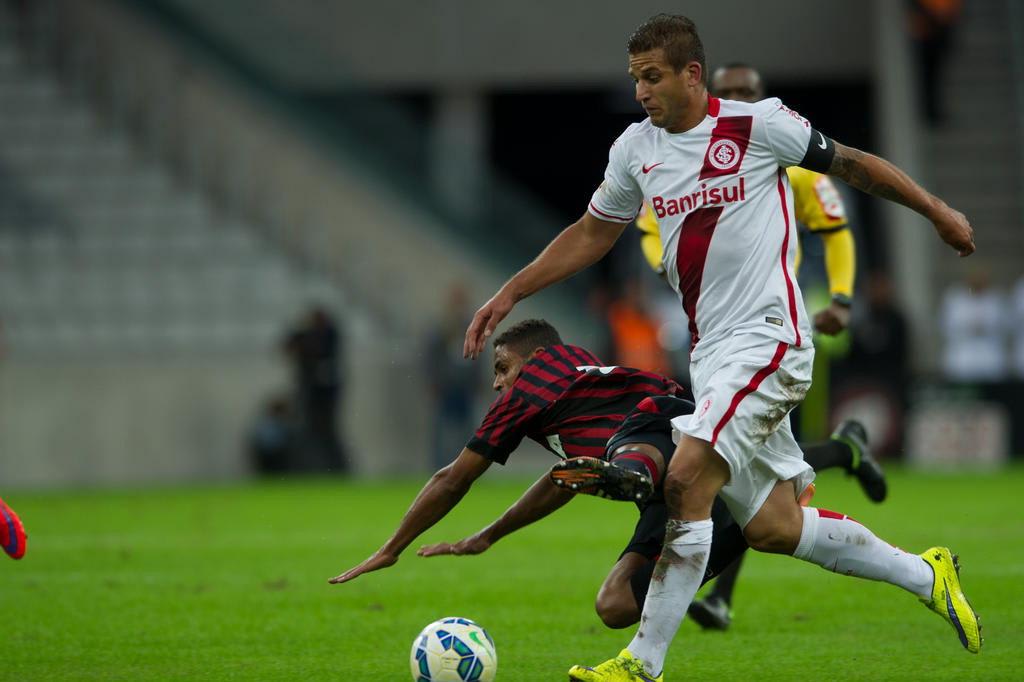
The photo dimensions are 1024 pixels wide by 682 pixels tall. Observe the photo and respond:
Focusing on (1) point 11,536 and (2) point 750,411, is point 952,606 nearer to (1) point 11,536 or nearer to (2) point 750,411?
(2) point 750,411

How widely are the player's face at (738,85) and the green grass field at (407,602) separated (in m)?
2.41

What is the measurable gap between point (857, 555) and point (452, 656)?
146 cm

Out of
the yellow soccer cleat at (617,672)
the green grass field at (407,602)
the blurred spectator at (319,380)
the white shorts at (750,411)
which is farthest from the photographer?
the blurred spectator at (319,380)

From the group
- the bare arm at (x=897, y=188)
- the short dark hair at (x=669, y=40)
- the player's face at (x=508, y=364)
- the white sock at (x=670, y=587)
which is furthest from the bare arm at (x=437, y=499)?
the bare arm at (x=897, y=188)

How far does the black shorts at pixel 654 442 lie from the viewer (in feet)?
17.4

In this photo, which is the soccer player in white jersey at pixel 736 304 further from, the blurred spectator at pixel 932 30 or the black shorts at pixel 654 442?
the blurred spectator at pixel 932 30

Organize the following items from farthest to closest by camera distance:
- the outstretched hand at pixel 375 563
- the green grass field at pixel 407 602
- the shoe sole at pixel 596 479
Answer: the green grass field at pixel 407 602 → the outstretched hand at pixel 375 563 → the shoe sole at pixel 596 479

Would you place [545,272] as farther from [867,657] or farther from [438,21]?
[438,21]

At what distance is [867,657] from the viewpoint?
235 inches

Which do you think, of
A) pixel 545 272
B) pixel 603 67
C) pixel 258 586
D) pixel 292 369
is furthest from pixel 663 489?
pixel 603 67

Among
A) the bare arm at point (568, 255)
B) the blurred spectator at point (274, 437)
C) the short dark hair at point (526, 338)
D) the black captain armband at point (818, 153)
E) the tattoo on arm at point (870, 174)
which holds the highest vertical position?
the black captain armband at point (818, 153)

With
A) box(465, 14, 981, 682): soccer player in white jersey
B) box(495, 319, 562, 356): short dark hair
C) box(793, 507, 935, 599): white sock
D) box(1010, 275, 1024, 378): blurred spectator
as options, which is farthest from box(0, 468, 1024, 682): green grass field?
box(1010, 275, 1024, 378): blurred spectator

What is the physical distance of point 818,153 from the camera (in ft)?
17.5

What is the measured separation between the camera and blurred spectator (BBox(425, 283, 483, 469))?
1727 centimetres
